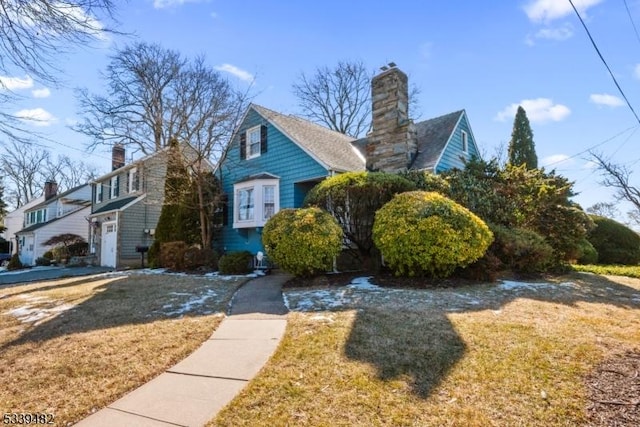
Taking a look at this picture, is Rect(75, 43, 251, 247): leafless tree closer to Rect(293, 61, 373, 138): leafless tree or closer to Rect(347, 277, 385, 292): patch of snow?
Rect(347, 277, 385, 292): patch of snow

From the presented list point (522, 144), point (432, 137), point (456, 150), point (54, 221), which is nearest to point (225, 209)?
point (432, 137)

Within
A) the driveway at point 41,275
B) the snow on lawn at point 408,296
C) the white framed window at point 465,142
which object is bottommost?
the driveway at point 41,275

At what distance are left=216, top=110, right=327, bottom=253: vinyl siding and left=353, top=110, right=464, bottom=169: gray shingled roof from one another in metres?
3.64

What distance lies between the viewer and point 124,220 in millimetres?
18859

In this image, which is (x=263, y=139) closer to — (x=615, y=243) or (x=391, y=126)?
(x=391, y=126)

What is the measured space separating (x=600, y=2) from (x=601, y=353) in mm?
6731

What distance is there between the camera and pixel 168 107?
1536cm

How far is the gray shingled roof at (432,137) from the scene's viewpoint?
13125 millimetres

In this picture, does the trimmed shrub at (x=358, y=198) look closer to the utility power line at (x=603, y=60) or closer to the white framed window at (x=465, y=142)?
the utility power line at (x=603, y=60)

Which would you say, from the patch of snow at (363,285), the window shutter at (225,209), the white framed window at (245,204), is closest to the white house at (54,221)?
the window shutter at (225,209)

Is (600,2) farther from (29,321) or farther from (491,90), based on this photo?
(29,321)

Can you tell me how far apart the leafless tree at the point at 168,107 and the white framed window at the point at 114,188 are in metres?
6.15

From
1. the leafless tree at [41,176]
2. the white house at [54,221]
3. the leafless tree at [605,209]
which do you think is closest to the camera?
the white house at [54,221]

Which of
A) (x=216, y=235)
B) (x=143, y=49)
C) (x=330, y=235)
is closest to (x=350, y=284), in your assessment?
(x=330, y=235)
